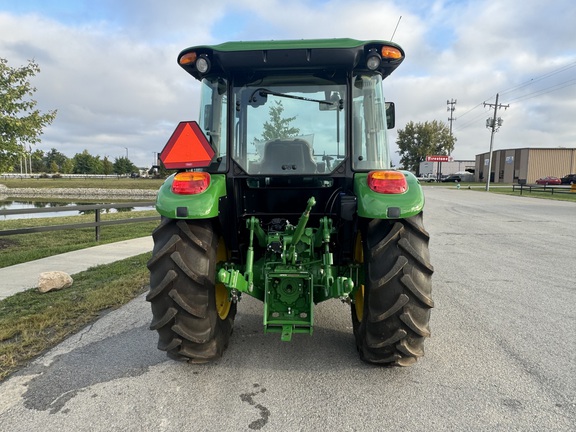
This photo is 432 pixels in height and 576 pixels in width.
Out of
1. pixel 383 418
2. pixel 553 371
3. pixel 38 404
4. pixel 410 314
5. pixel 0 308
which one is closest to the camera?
pixel 383 418

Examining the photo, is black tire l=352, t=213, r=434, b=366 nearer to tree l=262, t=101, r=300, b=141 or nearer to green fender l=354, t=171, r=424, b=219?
green fender l=354, t=171, r=424, b=219

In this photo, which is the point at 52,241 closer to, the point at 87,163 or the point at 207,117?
the point at 207,117

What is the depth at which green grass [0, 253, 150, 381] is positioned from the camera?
136 inches

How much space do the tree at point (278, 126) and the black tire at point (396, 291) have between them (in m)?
1.09

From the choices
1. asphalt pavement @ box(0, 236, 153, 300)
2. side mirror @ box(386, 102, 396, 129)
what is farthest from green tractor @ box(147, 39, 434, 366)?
asphalt pavement @ box(0, 236, 153, 300)

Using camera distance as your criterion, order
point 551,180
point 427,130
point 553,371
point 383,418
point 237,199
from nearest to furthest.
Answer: point 383,418, point 553,371, point 237,199, point 551,180, point 427,130

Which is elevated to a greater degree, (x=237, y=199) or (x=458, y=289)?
(x=237, y=199)

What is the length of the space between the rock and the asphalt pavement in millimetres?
376

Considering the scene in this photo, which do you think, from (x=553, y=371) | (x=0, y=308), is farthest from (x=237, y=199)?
(x=0, y=308)

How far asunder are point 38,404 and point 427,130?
219 ft

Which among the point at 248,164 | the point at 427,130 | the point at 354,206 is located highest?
the point at 427,130

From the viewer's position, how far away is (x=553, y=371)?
3.06 meters

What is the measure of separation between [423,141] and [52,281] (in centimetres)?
6434

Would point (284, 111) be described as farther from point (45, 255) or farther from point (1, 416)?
point (45, 255)
